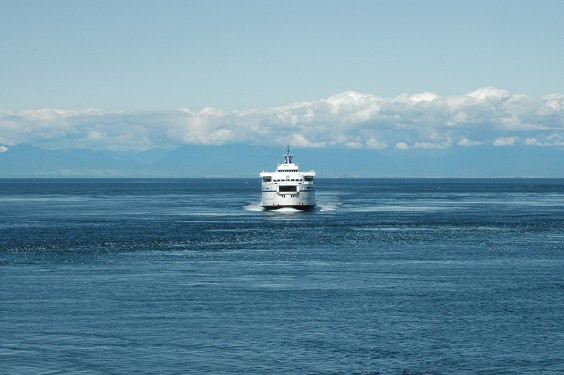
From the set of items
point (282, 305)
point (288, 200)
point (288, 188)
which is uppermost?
point (288, 188)

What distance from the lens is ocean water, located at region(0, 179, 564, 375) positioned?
44219 millimetres

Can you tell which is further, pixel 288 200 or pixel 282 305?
pixel 288 200

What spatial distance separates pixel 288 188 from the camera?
18125 cm

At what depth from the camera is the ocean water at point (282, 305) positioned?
145ft

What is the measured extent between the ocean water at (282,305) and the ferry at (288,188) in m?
59.2

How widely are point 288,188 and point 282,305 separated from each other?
400 feet

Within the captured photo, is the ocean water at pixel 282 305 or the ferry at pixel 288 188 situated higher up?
the ferry at pixel 288 188

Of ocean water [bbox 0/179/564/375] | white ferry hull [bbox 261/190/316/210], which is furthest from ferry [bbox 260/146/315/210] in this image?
ocean water [bbox 0/179/564/375]

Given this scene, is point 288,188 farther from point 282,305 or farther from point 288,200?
point 282,305

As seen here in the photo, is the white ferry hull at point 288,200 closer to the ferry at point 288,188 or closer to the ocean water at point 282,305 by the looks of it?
the ferry at point 288,188

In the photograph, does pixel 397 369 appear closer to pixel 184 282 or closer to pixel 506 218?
pixel 184 282

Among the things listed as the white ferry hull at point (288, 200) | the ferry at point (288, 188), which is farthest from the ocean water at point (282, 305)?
the white ferry hull at point (288, 200)

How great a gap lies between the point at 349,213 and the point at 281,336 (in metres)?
138

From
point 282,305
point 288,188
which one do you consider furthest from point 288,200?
point 282,305
